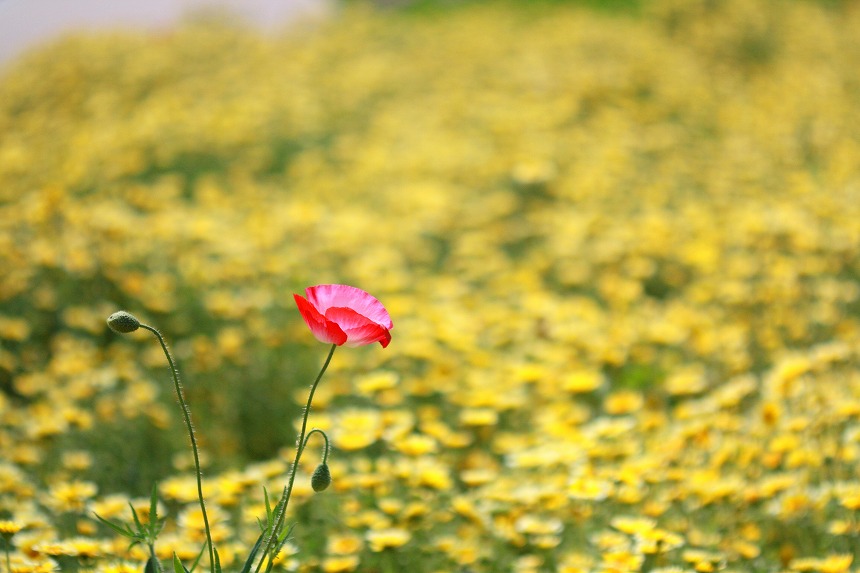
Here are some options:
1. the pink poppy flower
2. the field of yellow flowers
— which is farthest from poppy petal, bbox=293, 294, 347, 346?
the field of yellow flowers

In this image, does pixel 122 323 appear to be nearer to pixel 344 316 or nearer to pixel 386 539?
pixel 344 316

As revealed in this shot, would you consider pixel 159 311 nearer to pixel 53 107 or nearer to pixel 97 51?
pixel 53 107

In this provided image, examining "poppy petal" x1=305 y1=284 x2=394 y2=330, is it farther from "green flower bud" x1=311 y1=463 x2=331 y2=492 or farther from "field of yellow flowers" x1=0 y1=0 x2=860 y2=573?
"field of yellow flowers" x1=0 y1=0 x2=860 y2=573

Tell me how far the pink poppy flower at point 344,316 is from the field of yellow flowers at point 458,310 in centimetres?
68

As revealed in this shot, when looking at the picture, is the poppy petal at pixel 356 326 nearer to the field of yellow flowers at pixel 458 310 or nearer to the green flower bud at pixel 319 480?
the green flower bud at pixel 319 480

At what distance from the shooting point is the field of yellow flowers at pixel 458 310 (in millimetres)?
1830

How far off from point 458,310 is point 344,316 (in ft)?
7.15

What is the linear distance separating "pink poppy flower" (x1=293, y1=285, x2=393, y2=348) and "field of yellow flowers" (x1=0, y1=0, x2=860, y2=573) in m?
0.68

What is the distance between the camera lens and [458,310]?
326 cm

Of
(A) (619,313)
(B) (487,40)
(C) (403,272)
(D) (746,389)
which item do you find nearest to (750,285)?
(A) (619,313)

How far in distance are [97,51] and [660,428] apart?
24.7 ft

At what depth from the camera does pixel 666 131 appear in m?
5.43

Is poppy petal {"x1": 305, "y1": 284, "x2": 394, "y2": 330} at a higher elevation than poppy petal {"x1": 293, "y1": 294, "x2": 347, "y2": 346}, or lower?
higher

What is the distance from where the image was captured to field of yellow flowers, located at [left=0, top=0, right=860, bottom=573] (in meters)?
1.83
